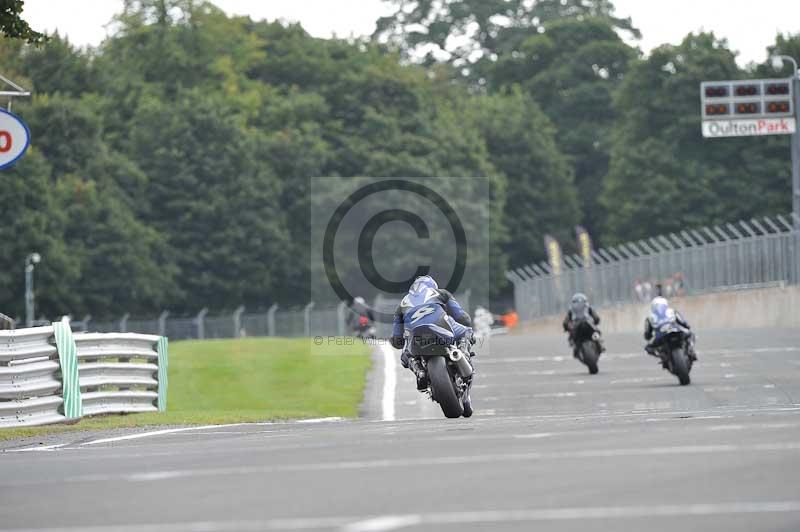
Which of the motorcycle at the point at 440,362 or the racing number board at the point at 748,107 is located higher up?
the racing number board at the point at 748,107

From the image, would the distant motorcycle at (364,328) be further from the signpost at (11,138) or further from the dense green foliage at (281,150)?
the signpost at (11,138)

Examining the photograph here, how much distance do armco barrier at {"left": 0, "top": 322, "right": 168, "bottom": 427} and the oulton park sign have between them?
86.2ft

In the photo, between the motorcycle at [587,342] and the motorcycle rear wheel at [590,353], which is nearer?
the motorcycle at [587,342]

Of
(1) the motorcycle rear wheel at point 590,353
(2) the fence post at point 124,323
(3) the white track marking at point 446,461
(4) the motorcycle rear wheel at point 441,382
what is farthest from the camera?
(2) the fence post at point 124,323

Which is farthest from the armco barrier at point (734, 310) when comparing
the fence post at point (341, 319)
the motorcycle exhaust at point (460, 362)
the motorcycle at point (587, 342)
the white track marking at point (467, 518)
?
the white track marking at point (467, 518)

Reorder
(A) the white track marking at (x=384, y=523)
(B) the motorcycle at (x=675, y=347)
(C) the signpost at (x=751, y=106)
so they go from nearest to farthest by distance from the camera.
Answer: (A) the white track marking at (x=384, y=523)
(B) the motorcycle at (x=675, y=347)
(C) the signpost at (x=751, y=106)

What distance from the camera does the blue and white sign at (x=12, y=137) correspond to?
763 inches

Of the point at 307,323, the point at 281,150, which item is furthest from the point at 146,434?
the point at 281,150

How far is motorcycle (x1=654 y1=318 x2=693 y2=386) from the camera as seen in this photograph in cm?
2569

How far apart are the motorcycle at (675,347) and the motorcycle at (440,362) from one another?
7.63 metres

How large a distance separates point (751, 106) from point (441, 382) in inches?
1214

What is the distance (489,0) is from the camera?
120 meters

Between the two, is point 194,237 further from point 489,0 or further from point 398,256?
point 489,0

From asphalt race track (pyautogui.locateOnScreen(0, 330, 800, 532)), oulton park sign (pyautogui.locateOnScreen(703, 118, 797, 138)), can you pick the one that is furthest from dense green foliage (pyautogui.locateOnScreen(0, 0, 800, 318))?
asphalt race track (pyautogui.locateOnScreen(0, 330, 800, 532))
